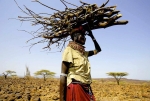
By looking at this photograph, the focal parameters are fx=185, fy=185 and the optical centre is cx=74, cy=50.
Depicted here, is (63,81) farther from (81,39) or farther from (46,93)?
(46,93)

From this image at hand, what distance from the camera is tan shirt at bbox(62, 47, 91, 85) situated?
6.66 feet

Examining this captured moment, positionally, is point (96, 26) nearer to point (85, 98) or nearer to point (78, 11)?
point (78, 11)

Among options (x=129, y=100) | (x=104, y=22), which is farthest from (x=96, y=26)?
(x=129, y=100)

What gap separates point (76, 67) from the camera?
6.73ft

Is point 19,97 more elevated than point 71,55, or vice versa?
point 71,55

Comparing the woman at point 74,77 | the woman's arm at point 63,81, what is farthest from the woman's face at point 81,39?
the woman's arm at point 63,81

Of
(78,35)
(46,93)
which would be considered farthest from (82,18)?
(46,93)

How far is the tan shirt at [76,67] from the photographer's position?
2029 millimetres

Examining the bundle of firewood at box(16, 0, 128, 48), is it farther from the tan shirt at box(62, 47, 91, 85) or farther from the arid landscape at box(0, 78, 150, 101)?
the arid landscape at box(0, 78, 150, 101)

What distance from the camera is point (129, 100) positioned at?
9.33m

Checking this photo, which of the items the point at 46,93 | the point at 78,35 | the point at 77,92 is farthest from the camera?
the point at 46,93

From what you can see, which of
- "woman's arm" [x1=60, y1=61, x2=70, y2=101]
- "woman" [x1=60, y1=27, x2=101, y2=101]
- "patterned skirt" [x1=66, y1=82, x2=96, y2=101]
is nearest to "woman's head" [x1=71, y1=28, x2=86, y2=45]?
"woman" [x1=60, y1=27, x2=101, y2=101]

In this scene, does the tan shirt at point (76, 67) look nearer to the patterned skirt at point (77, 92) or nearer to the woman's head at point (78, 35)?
the patterned skirt at point (77, 92)

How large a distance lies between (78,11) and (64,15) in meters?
0.20
